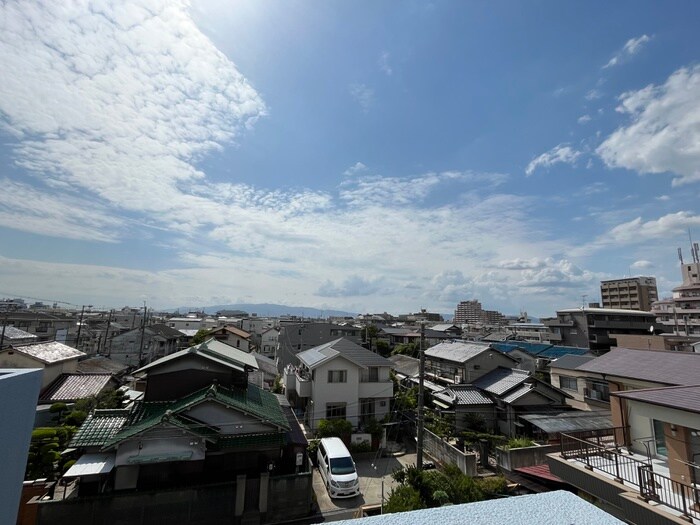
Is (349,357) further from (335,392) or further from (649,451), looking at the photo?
(649,451)

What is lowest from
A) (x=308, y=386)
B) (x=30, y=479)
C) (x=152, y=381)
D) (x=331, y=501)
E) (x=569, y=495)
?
(x=331, y=501)

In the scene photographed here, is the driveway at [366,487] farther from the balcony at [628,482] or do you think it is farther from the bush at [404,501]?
the balcony at [628,482]

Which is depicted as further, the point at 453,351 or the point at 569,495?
the point at 453,351

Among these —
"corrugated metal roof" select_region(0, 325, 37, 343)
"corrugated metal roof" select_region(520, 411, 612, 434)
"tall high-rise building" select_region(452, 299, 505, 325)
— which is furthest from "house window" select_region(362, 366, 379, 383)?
"tall high-rise building" select_region(452, 299, 505, 325)

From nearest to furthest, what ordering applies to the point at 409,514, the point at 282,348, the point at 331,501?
1. the point at 409,514
2. the point at 331,501
3. the point at 282,348

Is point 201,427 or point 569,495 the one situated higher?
point 569,495

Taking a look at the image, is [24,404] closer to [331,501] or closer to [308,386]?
[331,501]

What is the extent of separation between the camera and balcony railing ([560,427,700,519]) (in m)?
7.07

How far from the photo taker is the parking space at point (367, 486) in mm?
13492

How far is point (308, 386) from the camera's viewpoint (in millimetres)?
22922

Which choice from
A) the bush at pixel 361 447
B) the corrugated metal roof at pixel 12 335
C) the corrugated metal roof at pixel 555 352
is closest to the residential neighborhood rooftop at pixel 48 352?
the corrugated metal roof at pixel 12 335

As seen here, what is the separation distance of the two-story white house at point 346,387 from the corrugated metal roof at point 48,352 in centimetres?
1754

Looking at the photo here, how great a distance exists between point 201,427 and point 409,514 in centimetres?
1341

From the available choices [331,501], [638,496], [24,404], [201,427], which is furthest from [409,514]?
[331,501]
